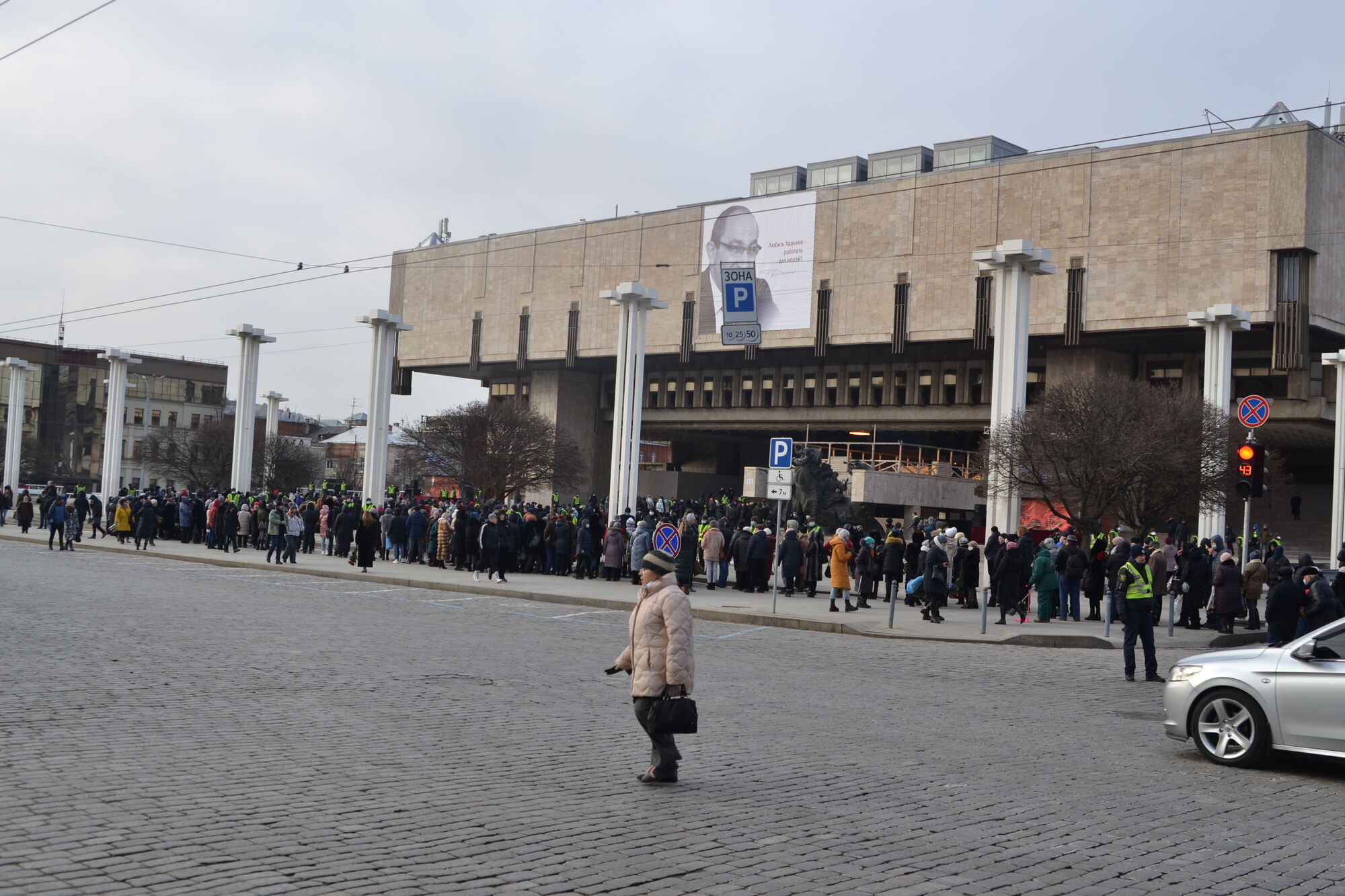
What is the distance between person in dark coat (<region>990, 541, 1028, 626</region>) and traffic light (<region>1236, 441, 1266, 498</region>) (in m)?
4.04

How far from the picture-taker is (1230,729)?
9852 millimetres

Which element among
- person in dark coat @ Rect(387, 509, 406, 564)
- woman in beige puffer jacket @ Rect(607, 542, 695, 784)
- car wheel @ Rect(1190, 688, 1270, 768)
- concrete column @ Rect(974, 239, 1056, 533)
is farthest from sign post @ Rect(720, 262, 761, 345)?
woman in beige puffer jacket @ Rect(607, 542, 695, 784)

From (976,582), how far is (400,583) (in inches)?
501

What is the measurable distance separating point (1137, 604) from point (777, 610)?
950 cm

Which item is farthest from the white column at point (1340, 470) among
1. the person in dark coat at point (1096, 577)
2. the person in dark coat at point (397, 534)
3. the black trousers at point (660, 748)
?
the black trousers at point (660, 748)

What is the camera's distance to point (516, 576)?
3078 cm

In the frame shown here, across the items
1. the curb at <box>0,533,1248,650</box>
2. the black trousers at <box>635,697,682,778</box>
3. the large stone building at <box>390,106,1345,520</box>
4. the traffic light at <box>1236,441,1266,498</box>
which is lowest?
the curb at <box>0,533,1248,650</box>

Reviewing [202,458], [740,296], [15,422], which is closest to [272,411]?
[202,458]

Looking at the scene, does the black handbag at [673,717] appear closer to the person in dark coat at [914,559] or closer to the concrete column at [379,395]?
the person in dark coat at [914,559]

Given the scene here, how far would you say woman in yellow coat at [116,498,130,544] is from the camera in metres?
36.4

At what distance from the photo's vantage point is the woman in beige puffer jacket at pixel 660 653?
7980 millimetres

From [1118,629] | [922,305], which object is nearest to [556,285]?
[922,305]

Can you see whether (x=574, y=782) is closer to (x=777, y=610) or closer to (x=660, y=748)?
(x=660, y=748)

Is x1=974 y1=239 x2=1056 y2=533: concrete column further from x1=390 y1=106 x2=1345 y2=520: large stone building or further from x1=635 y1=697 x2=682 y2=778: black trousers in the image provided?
x1=635 y1=697 x2=682 y2=778: black trousers
